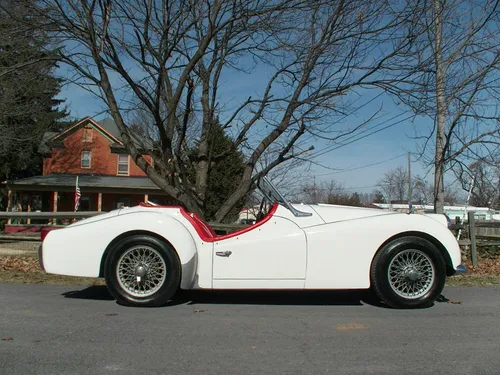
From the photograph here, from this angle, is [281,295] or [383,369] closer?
[383,369]

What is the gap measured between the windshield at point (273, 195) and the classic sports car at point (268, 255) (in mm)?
31

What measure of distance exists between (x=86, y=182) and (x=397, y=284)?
27.7 m

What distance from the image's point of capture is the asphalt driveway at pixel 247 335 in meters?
3.68

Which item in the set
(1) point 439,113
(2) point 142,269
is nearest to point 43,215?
(2) point 142,269

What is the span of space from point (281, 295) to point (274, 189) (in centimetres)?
140

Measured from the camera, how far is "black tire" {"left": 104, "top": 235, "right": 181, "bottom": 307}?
5441 mm

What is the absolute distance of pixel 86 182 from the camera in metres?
30.4

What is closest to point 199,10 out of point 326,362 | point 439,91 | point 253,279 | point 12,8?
point 12,8

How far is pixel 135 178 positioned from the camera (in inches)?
1299

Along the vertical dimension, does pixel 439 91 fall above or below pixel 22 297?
above

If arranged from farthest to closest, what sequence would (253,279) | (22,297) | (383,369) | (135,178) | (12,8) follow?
(135,178), (12,8), (22,297), (253,279), (383,369)

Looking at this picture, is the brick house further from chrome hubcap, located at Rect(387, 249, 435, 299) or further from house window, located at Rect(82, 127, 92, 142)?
chrome hubcap, located at Rect(387, 249, 435, 299)

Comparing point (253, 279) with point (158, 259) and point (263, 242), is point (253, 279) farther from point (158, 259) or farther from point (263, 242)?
point (158, 259)

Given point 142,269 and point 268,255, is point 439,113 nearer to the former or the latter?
point 268,255
